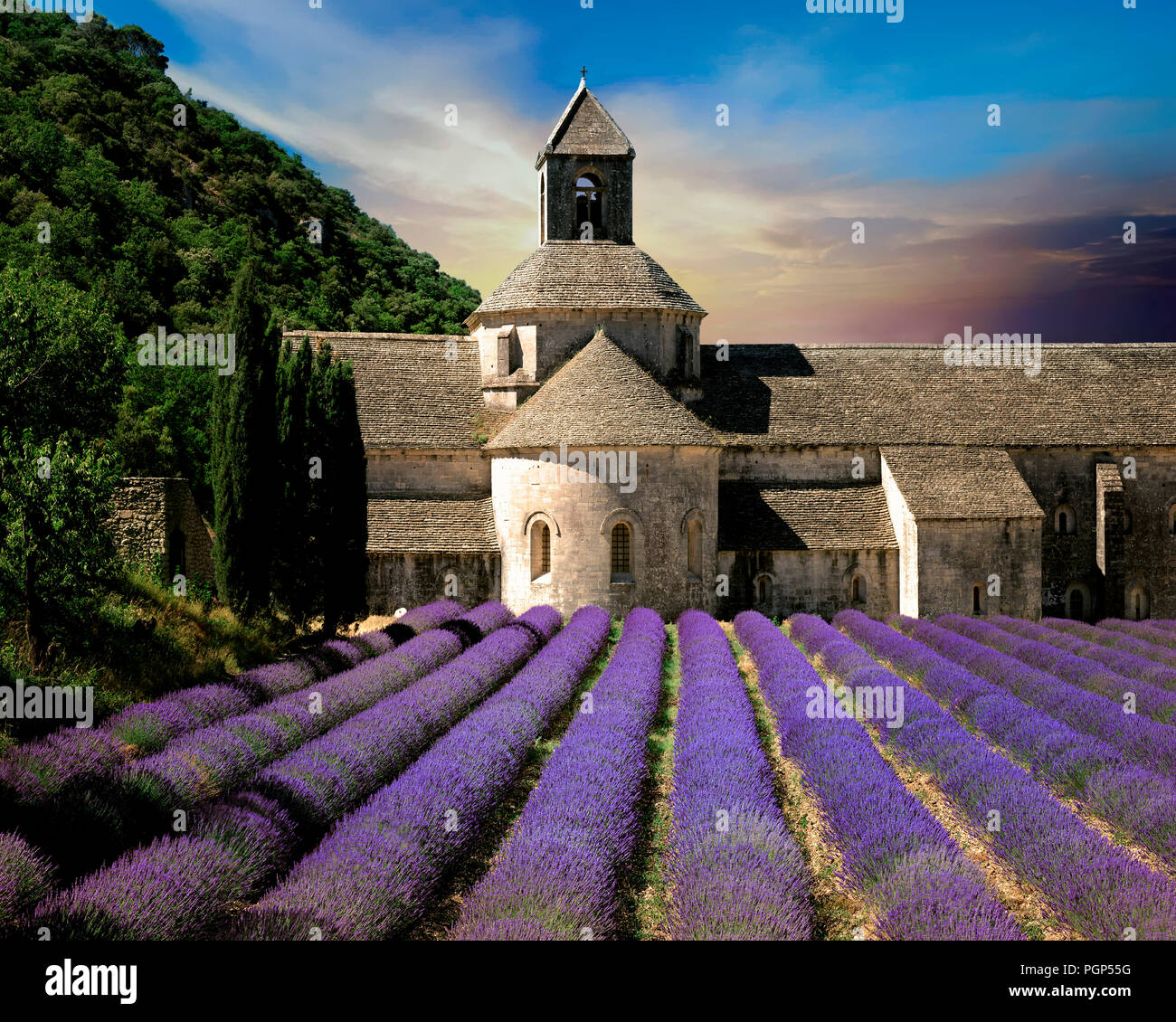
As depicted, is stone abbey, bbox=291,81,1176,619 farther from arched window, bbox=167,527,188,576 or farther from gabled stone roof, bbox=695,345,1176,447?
arched window, bbox=167,527,188,576

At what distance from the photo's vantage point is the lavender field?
673 cm

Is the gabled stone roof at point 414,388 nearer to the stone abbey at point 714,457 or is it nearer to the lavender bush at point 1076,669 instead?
the stone abbey at point 714,457

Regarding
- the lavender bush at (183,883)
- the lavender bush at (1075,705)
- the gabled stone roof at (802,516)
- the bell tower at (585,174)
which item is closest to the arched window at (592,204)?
the bell tower at (585,174)

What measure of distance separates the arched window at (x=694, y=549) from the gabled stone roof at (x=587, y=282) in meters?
6.86

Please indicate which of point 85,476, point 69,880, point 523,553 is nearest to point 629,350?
point 523,553

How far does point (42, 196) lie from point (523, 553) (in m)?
32.5

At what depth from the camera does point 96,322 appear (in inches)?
972

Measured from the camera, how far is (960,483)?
26641mm

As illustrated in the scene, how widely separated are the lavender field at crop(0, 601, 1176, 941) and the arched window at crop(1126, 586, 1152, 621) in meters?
14.4

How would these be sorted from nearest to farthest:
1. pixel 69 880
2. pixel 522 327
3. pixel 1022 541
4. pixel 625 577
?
pixel 69 880 → pixel 625 577 → pixel 1022 541 → pixel 522 327

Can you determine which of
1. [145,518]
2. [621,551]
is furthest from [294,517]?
[621,551]

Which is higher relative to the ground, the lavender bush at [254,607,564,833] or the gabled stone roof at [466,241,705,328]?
the gabled stone roof at [466,241,705,328]

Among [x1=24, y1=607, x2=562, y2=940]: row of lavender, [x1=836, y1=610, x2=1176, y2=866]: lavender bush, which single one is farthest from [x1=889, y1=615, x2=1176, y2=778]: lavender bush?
[x1=24, y1=607, x2=562, y2=940]: row of lavender
